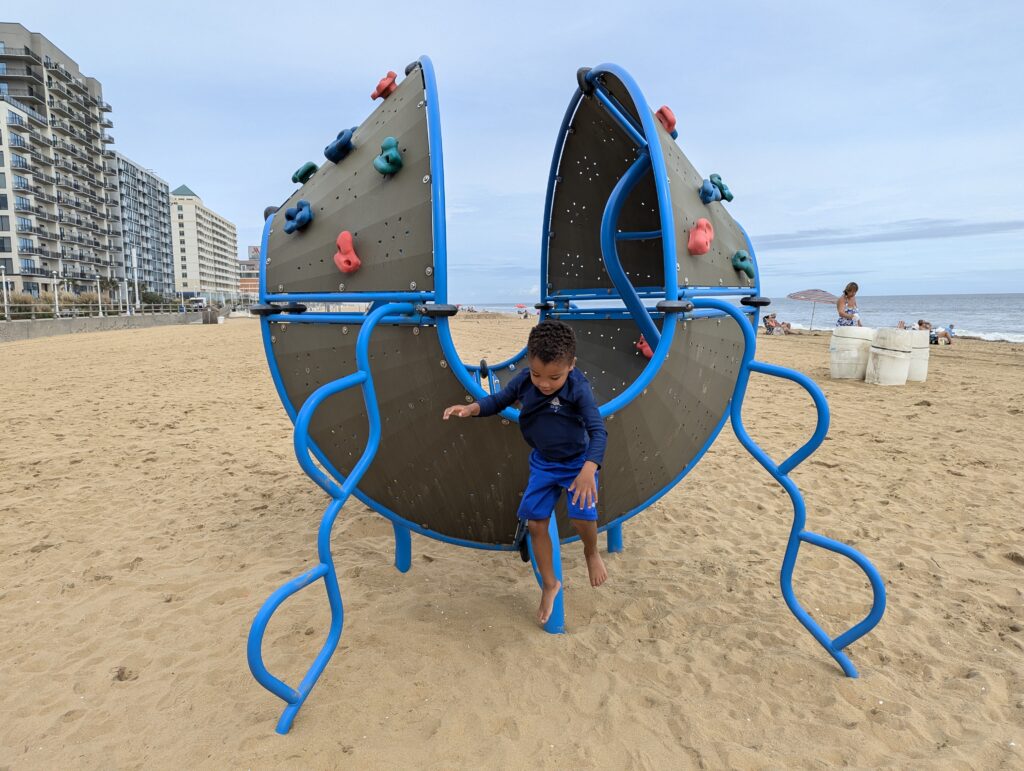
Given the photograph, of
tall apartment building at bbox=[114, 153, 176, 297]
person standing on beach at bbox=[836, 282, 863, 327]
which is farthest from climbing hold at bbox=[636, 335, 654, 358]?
tall apartment building at bbox=[114, 153, 176, 297]

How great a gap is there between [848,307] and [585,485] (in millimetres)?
11158

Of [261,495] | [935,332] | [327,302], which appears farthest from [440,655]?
[935,332]

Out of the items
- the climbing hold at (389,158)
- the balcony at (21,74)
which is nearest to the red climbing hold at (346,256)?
the climbing hold at (389,158)

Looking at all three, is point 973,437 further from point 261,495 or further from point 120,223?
point 120,223

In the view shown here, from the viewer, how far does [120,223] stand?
8275 centimetres

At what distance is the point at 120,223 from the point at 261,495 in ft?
308


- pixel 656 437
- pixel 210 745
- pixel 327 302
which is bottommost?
pixel 210 745

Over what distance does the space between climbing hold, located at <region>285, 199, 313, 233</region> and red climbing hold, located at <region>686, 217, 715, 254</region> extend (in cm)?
192

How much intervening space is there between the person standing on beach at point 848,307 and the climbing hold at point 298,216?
34.7 feet

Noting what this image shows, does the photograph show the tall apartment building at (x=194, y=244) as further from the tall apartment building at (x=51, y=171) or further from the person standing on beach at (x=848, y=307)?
the person standing on beach at (x=848, y=307)

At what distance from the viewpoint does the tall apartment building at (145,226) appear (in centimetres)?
8969

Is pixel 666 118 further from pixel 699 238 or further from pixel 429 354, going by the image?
pixel 429 354

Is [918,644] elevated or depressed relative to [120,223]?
depressed

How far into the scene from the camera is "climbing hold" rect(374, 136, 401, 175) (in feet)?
9.15
